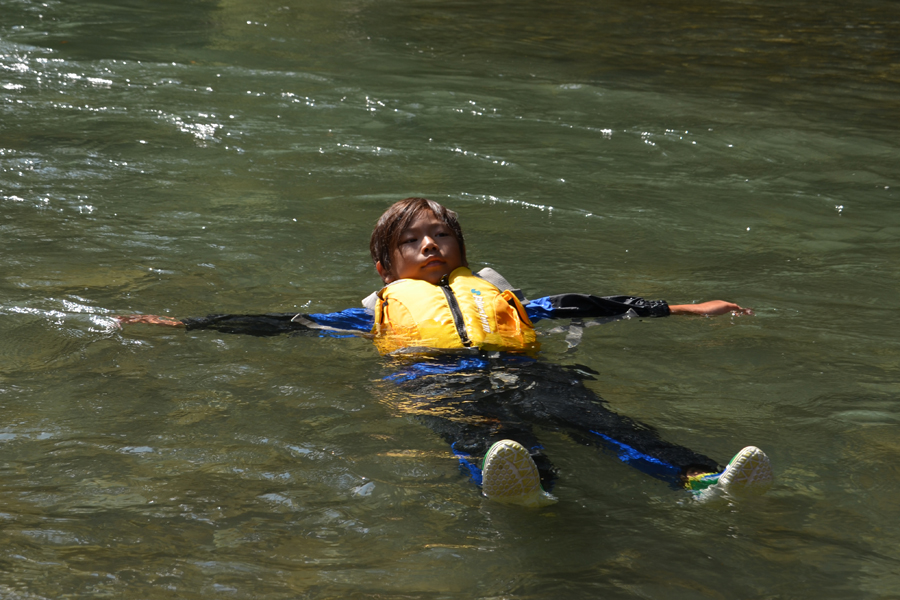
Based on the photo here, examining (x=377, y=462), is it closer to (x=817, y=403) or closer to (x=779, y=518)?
(x=779, y=518)

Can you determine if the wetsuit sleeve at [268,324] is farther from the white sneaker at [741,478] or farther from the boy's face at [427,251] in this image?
the white sneaker at [741,478]

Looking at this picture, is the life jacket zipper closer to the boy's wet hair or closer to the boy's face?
the boy's face

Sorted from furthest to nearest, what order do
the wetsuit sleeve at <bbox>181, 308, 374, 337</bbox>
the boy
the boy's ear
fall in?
the boy's ear → the wetsuit sleeve at <bbox>181, 308, 374, 337</bbox> → the boy

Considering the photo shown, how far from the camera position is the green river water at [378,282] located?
10.4ft

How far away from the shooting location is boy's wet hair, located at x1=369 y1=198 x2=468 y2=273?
4707 millimetres

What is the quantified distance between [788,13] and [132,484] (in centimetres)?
1655

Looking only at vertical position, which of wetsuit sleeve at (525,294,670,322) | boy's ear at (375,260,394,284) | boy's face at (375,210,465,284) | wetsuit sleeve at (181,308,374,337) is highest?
boy's face at (375,210,465,284)

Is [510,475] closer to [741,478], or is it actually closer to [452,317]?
[741,478]

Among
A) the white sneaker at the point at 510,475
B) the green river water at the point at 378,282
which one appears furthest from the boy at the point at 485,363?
the green river water at the point at 378,282

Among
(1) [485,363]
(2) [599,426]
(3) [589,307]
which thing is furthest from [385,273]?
(2) [599,426]

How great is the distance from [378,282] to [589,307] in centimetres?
172

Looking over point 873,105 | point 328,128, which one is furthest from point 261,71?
point 873,105

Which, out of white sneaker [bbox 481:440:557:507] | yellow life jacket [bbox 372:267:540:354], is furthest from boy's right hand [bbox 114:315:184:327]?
white sneaker [bbox 481:440:557:507]

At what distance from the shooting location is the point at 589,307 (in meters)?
4.73
